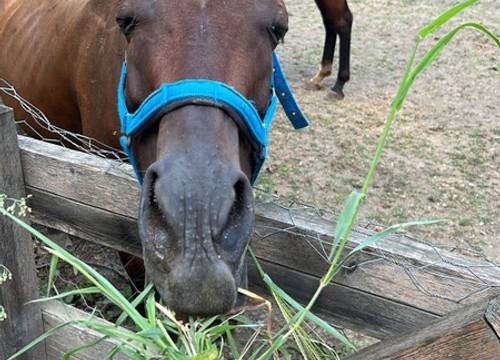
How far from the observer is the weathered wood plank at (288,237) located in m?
1.23

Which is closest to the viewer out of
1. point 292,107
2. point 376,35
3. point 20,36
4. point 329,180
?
point 292,107

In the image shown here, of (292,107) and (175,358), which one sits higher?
(175,358)

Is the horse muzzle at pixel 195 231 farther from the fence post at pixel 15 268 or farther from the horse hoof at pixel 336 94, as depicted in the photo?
the horse hoof at pixel 336 94

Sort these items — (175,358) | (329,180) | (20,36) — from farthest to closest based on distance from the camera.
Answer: (329,180), (20,36), (175,358)

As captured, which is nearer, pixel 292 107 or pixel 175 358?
pixel 175 358

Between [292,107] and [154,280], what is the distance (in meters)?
1.15

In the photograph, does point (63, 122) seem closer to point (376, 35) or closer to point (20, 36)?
point (20, 36)

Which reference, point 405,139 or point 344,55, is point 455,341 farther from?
point 344,55

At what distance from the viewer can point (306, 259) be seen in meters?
1.43

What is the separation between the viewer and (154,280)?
1234mm

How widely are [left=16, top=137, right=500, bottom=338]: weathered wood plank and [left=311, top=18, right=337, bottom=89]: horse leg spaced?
4.58m

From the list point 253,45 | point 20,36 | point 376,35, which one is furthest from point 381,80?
point 253,45

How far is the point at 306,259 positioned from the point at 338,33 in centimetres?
477

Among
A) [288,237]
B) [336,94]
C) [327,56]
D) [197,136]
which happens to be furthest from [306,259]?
[327,56]
